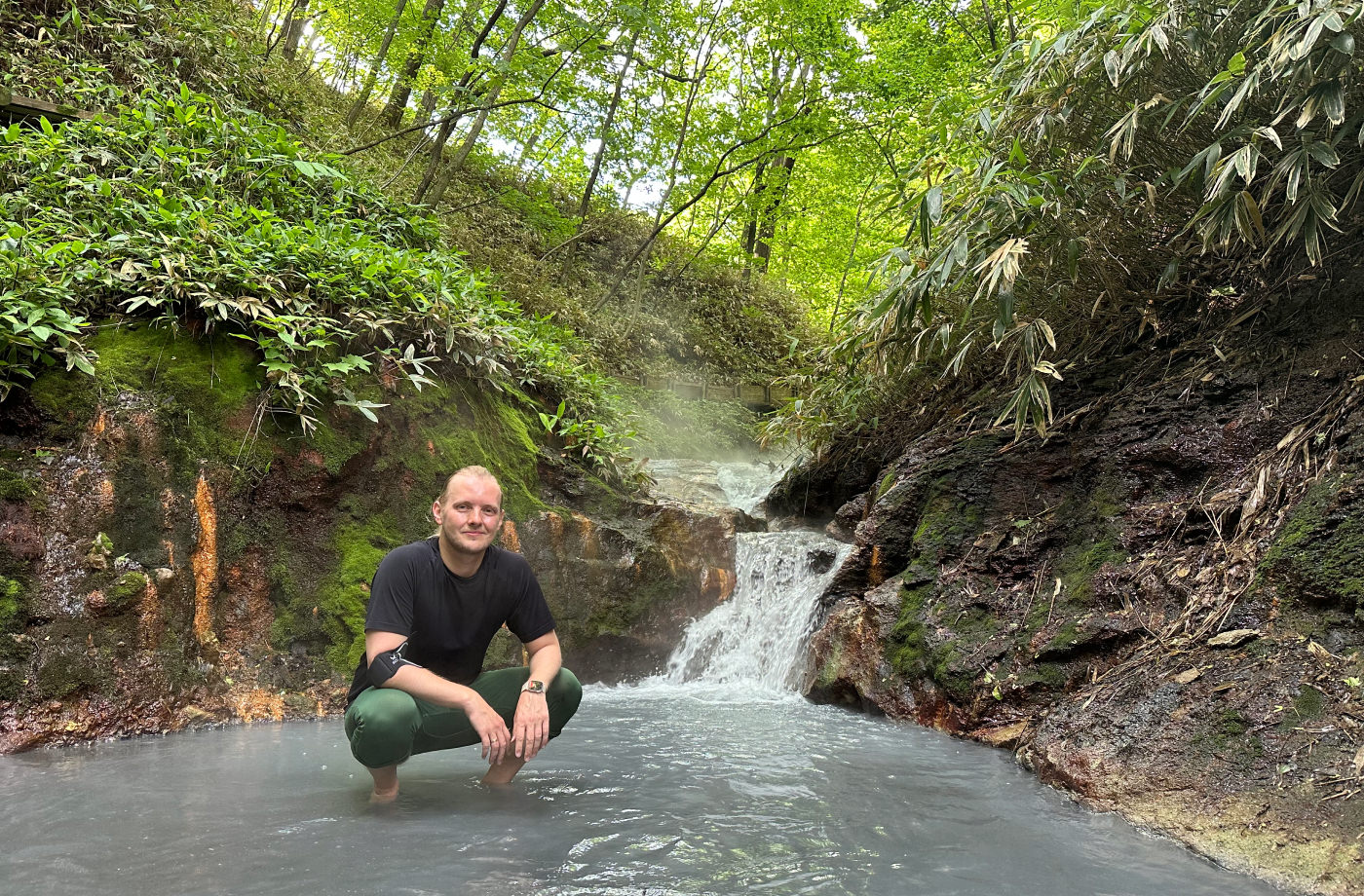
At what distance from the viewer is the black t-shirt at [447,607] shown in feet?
8.98

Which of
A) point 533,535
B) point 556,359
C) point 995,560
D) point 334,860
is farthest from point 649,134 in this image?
point 334,860

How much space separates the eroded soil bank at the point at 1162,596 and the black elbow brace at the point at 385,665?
2.59 m

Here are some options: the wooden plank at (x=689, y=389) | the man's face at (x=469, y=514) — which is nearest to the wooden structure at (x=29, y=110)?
the man's face at (x=469, y=514)

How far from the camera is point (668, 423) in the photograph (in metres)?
12.7

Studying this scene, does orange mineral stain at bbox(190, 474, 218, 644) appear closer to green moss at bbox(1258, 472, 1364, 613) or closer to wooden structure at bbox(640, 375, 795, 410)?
green moss at bbox(1258, 472, 1364, 613)

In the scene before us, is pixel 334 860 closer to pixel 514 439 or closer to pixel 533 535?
pixel 533 535

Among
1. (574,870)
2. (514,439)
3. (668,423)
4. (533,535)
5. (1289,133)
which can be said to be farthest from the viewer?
(668,423)

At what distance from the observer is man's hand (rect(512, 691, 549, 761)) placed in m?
2.68

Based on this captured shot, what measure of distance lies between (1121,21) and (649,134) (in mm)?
9797

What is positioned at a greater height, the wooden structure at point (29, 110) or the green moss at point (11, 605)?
the wooden structure at point (29, 110)

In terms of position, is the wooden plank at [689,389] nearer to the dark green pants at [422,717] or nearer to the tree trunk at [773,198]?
the tree trunk at [773,198]

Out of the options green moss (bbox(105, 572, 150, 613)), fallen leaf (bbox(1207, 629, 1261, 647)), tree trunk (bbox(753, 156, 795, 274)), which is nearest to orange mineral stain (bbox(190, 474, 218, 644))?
green moss (bbox(105, 572, 150, 613))

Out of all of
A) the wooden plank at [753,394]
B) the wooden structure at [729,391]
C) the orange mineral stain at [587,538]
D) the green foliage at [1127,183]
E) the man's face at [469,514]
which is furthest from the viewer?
the wooden plank at [753,394]

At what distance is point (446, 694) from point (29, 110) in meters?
5.71
